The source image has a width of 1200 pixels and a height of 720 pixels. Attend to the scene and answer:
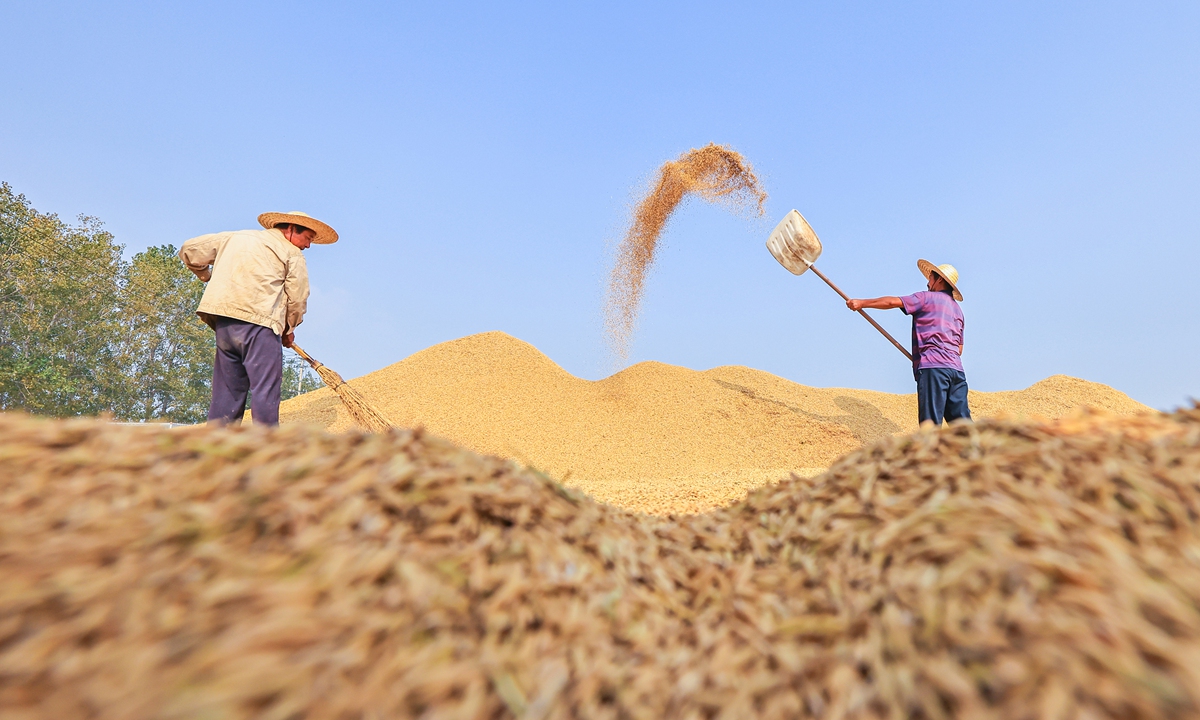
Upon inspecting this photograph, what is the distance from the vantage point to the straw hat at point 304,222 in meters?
4.46

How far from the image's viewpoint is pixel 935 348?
5055 millimetres

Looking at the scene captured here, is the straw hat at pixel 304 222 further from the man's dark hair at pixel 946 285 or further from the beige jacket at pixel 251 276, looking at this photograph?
the man's dark hair at pixel 946 285

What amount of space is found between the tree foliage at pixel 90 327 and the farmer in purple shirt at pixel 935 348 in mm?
15771

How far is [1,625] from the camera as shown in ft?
3.44

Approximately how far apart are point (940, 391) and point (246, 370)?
194 inches

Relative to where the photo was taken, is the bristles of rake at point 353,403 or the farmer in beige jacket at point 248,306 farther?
the bristles of rake at point 353,403

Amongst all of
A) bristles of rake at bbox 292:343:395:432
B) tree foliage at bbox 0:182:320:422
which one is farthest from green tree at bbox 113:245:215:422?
bristles of rake at bbox 292:343:395:432

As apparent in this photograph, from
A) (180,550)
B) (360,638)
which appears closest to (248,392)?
(180,550)

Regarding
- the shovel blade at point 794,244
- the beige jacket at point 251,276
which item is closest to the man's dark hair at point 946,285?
the shovel blade at point 794,244

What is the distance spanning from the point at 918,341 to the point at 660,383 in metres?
3.72

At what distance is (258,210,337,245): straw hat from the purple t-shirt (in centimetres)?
437

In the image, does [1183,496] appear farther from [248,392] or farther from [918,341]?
[248,392]

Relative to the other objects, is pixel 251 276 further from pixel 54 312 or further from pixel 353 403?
pixel 54 312

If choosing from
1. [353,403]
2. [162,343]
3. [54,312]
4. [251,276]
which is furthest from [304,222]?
[162,343]
